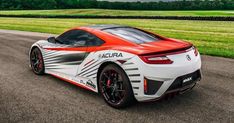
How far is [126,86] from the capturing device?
4.93 metres

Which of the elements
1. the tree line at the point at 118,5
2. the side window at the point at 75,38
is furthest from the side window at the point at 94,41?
the tree line at the point at 118,5

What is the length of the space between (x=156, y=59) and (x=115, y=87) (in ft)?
3.04

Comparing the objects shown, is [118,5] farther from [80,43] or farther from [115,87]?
[115,87]

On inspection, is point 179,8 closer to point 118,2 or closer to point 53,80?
point 118,2

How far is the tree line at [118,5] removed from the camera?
97.3m

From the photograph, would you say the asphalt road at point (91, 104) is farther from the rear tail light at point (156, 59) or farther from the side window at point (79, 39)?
the side window at point (79, 39)

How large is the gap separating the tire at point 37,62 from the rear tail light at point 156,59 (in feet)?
11.6

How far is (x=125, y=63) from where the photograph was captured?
16.1 feet

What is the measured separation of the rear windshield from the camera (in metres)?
5.67

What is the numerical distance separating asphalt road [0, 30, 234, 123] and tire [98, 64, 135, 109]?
0.52 feet

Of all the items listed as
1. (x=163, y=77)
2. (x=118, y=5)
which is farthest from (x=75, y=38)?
(x=118, y=5)

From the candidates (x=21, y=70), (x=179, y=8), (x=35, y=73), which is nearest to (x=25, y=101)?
(x=35, y=73)

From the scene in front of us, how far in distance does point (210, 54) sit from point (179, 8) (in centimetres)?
9312

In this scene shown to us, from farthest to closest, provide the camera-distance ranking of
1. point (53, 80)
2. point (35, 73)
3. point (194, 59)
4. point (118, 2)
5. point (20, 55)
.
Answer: point (118, 2)
point (20, 55)
point (35, 73)
point (53, 80)
point (194, 59)
